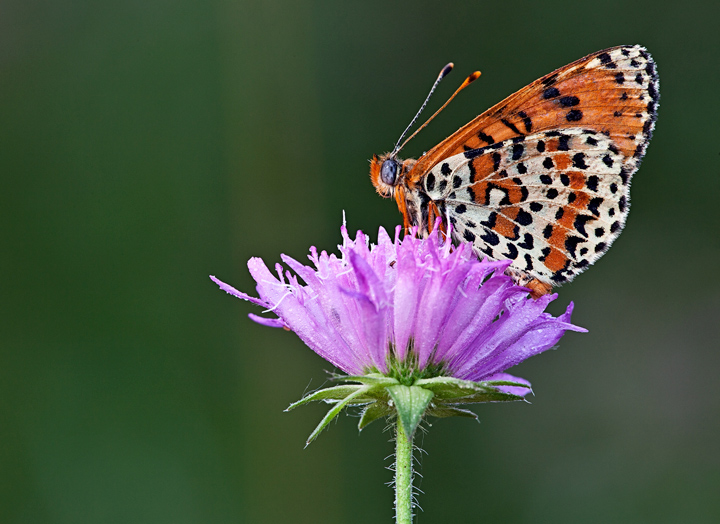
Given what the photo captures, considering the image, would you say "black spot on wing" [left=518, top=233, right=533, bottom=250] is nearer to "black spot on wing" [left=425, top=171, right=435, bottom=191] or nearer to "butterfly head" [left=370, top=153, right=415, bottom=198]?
"black spot on wing" [left=425, top=171, right=435, bottom=191]

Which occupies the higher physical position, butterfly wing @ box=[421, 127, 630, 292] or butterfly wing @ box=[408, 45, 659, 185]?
butterfly wing @ box=[408, 45, 659, 185]

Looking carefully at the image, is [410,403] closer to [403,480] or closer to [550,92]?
[403,480]

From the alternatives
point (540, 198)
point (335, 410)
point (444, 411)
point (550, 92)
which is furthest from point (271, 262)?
point (335, 410)

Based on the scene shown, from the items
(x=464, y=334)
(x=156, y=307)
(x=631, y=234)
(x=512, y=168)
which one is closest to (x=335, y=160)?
(x=156, y=307)

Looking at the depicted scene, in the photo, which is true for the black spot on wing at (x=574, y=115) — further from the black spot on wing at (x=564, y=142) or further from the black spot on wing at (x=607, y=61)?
the black spot on wing at (x=607, y=61)

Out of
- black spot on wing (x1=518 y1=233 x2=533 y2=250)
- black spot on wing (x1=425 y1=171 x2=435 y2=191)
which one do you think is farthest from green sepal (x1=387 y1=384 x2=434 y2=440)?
black spot on wing (x1=425 y1=171 x2=435 y2=191)

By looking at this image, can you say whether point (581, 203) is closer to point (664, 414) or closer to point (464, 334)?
point (464, 334)
